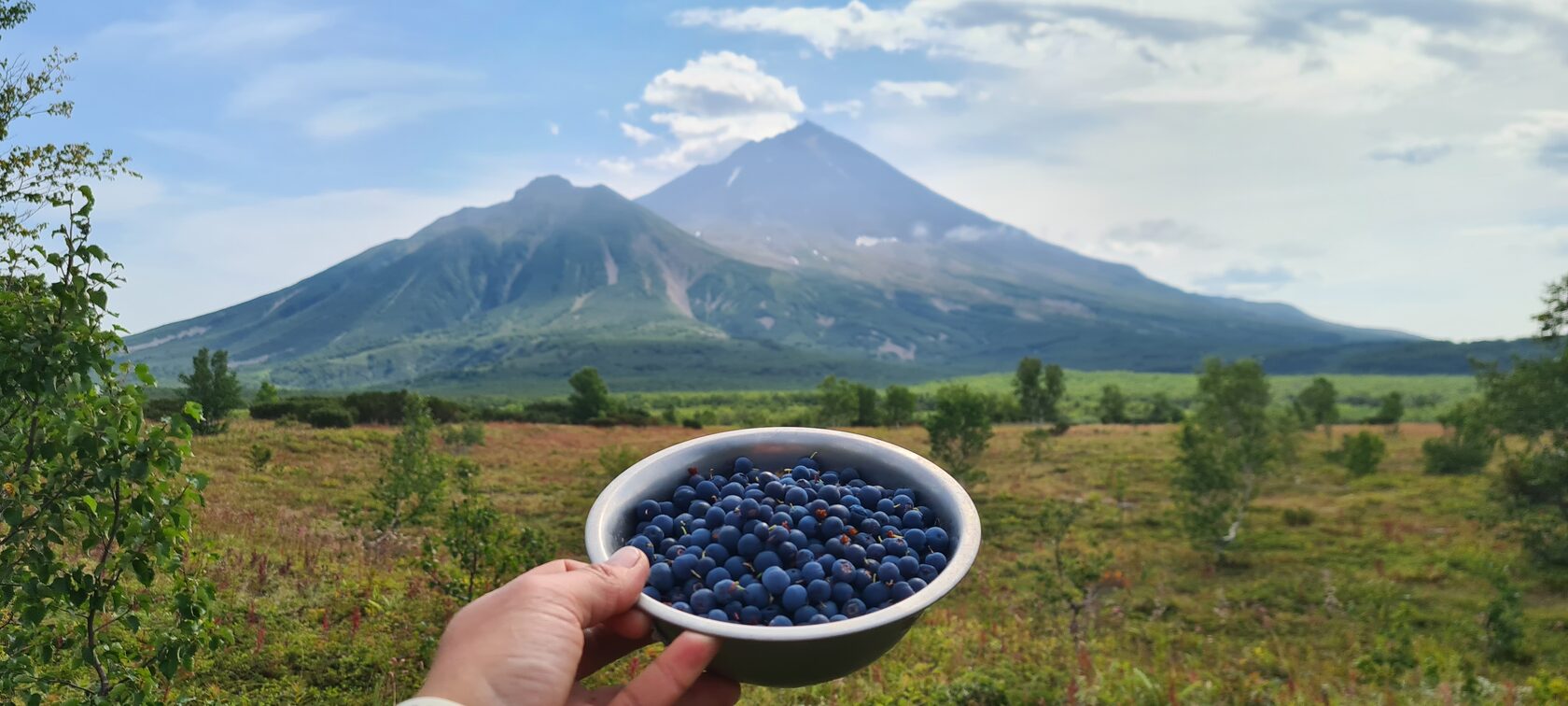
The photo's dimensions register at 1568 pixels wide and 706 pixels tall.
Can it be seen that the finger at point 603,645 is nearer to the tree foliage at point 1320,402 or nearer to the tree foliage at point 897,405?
the tree foliage at point 897,405

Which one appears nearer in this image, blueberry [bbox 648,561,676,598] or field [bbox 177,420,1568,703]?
blueberry [bbox 648,561,676,598]

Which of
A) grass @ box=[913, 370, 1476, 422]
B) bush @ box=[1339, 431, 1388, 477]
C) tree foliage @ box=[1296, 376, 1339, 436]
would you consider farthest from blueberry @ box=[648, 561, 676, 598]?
grass @ box=[913, 370, 1476, 422]

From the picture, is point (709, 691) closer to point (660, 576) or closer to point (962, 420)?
point (660, 576)

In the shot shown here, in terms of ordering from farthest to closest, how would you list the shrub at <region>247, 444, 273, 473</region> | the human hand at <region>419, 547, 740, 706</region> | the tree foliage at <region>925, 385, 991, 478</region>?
the tree foliage at <region>925, 385, 991, 478</region> < the shrub at <region>247, 444, 273, 473</region> < the human hand at <region>419, 547, 740, 706</region>

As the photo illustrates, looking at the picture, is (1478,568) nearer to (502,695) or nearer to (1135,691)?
(1135,691)

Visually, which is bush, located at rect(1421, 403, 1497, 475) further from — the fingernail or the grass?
the grass

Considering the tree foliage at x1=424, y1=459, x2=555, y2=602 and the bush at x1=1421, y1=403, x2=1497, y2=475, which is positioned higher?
the tree foliage at x1=424, y1=459, x2=555, y2=602

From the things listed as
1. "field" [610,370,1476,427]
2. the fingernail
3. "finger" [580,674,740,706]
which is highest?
the fingernail

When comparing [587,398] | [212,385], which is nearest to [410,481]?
[212,385]

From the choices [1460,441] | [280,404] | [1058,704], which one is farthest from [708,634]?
[1460,441]
